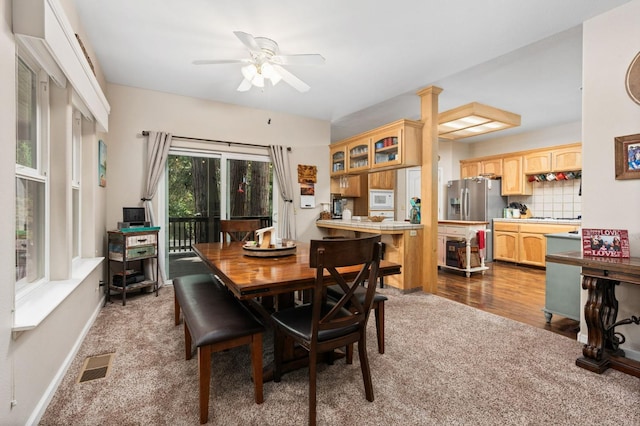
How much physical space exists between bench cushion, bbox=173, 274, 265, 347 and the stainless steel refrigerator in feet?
18.1

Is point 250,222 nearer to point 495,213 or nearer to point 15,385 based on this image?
point 15,385

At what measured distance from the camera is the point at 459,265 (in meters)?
4.83

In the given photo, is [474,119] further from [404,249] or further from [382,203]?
[382,203]

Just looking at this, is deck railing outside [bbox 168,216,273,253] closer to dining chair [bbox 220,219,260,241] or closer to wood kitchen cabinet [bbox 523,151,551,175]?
dining chair [bbox 220,219,260,241]

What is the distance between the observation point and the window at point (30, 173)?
5.82 ft

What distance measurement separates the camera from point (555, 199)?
573cm

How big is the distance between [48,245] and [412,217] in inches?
154

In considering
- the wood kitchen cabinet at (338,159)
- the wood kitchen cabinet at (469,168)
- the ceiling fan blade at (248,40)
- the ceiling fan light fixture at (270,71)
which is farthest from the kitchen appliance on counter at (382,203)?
the ceiling fan blade at (248,40)

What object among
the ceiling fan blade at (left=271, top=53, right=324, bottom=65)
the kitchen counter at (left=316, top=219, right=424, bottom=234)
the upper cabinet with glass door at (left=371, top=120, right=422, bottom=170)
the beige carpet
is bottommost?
the beige carpet

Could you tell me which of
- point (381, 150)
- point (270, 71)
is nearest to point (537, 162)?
point (381, 150)

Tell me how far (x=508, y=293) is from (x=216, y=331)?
378 cm

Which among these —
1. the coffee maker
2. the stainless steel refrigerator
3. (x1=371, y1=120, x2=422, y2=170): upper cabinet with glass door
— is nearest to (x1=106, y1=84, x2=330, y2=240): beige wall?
the coffee maker

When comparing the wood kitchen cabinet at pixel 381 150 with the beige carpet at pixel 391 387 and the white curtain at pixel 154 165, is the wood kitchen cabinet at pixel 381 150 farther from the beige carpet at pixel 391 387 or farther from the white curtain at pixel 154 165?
the white curtain at pixel 154 165

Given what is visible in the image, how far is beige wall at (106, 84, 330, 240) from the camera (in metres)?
3.78
